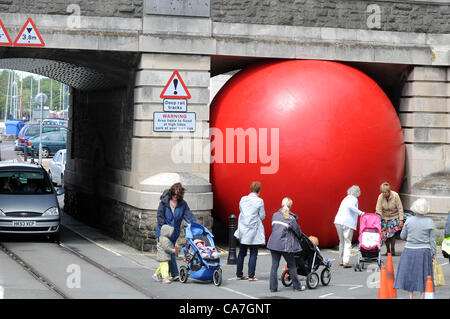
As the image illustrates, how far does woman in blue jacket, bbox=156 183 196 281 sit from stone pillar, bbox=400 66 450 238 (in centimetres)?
705

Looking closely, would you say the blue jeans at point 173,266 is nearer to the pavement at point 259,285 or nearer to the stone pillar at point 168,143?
the pavement at point 259,285

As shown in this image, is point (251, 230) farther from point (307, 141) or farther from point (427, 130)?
point (427, 130)

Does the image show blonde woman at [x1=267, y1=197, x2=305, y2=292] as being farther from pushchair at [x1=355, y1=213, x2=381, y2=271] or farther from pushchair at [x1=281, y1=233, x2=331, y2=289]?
pushchair at [x1=355, y1=213, x2=381, y2=271]

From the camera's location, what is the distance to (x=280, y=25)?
18938mm

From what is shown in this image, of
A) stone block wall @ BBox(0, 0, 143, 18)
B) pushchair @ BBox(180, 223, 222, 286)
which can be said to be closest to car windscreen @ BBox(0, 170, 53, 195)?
stone block wall @ BBox(0, 0, 143, 18)

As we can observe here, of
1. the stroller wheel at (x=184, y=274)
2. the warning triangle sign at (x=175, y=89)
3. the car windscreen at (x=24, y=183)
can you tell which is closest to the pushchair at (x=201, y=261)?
the stroller wheel at (x=184, y=274)

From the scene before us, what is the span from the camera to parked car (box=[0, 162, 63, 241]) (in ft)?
61.6

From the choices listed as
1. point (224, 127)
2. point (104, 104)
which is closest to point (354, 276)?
point (224, 127)

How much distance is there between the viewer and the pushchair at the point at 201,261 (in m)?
14.0

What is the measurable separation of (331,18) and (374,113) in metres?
2.43

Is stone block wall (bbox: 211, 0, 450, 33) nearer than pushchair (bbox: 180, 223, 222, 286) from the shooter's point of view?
No

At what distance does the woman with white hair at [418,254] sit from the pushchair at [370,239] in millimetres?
3866
